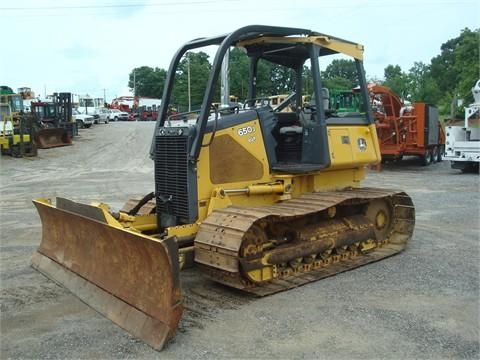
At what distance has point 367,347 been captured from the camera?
4105mm

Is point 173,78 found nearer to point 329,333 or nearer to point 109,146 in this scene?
point 329,333

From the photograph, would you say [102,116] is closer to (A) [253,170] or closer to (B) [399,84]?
(A) [253,170]

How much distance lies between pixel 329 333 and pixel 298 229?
1858mm

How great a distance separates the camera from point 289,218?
18.9ft

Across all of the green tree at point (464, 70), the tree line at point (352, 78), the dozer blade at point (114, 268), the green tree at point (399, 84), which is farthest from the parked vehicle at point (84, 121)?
the green tree at point (399, 84)

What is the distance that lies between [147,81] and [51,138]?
74209 millimetres

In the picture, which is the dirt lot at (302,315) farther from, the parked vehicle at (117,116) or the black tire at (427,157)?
the parked vehicle at (117,116)

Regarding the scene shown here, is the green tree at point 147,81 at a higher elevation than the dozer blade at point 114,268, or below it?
higher

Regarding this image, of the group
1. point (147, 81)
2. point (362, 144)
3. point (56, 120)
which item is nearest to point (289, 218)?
point (362, 144)

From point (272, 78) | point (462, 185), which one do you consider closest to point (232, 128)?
point (272, 78)

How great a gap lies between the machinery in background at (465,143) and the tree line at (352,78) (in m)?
4.27

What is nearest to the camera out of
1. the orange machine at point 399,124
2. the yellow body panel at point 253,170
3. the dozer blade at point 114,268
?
the dozer blade at point 114,268

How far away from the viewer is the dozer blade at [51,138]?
79.7 ft

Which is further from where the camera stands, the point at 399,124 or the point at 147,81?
the point at 147,81
